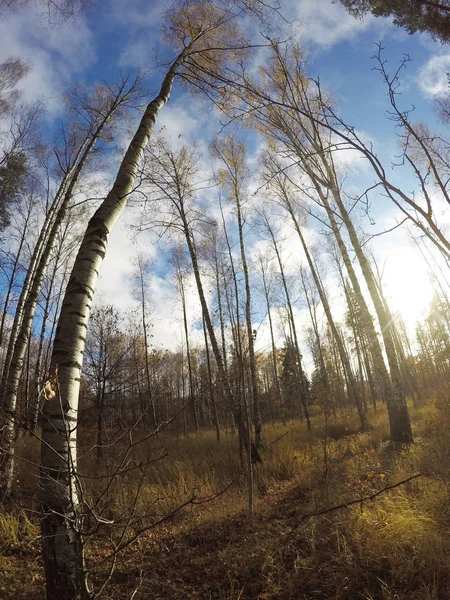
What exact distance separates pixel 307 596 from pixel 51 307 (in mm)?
14442

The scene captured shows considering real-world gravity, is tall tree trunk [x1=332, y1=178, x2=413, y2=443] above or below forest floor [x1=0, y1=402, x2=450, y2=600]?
above

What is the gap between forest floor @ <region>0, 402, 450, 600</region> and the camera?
257cm

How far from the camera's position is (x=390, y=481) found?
14.9 feet

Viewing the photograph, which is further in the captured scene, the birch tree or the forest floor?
the forest floor

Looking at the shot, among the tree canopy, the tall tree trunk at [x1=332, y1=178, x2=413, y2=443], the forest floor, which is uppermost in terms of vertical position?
the tree canopy

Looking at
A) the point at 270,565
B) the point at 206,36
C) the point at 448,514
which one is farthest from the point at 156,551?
the point at 206,36

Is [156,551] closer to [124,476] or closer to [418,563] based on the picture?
[124,476]

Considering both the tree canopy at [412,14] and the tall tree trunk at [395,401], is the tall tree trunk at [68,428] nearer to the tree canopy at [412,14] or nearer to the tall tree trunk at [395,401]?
the tree canopy at [412,14]

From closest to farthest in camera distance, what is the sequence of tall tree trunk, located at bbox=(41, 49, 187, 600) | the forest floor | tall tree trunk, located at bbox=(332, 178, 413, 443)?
tall tree trunk, located at bbox=(41, 49, 187, 600)
the forest floor
tall tree trunk, located at bbox=(332, 178, 413, 443)

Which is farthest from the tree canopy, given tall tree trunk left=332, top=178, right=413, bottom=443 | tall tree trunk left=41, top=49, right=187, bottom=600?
tall tree trunk left=41, top=49, right=187, bottom=600

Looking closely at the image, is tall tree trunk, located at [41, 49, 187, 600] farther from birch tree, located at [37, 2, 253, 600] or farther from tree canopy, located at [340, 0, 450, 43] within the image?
tree canopy, located at [340, 0, 450, 43]

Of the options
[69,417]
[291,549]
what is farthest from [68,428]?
[291,549]

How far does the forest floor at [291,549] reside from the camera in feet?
8.45

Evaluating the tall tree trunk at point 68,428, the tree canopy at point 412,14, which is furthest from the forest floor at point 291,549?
the tree canopy at point 412,14
